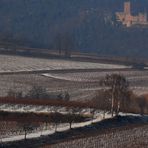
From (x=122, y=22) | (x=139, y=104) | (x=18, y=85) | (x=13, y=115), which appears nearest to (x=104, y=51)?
(x=122, y=22)

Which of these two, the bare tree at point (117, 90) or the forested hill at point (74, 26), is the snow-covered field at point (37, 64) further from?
the forested hill at point (74, 26)

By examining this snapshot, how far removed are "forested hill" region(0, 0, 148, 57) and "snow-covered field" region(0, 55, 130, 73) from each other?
1599cm

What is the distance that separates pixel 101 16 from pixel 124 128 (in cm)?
6463

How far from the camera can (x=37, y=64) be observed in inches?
1858

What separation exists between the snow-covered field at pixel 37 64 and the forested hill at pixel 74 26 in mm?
15985

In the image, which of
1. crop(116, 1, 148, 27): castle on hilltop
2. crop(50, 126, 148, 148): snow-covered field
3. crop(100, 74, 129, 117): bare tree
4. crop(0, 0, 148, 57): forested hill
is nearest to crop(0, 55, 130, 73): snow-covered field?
crop(100, 74, 129, 117): bare tree

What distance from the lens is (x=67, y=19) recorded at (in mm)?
88812

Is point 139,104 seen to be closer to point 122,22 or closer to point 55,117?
point 55,117

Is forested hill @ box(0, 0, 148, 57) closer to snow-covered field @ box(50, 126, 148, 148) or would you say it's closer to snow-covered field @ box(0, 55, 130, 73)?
snow-covered field @ box(0, 55, 130, 73)

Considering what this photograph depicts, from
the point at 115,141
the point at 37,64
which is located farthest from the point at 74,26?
the point at 115,141

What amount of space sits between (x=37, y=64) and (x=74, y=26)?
1458 inches

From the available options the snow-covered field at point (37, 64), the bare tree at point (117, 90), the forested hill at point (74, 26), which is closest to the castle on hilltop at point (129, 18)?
the forested hill at point (74, 26)

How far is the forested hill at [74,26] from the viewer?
75.6m

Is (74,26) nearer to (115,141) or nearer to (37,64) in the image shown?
(37,64)
